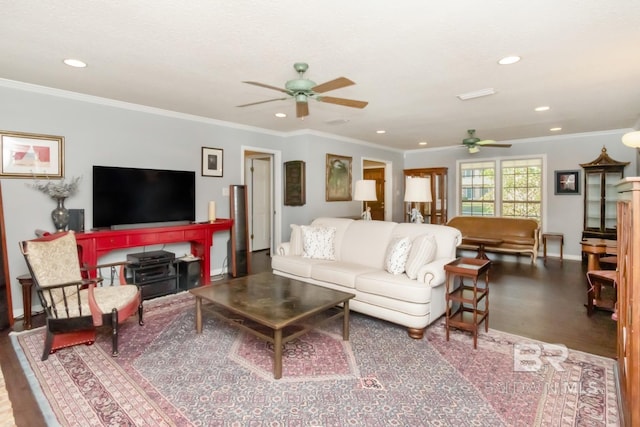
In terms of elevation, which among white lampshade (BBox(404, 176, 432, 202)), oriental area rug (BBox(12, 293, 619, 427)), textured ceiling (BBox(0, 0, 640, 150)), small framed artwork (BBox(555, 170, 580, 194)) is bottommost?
oriental area rug (BBox(12, 293, 619, 427))

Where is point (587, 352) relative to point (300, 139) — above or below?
below

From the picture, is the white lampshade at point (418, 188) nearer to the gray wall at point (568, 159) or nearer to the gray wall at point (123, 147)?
the gray wall at point (123, 147)

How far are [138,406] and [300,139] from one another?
4.69 metres

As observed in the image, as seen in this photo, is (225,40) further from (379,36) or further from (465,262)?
(465,262)

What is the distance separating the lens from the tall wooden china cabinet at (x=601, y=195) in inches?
228

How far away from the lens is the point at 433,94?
379 cm

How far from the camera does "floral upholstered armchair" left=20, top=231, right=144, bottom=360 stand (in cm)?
253

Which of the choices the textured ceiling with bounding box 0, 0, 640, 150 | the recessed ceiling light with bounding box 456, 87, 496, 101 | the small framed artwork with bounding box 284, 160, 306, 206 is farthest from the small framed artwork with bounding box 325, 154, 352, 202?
the recessed ceiling light with bounding box 456, 87, 496, 101

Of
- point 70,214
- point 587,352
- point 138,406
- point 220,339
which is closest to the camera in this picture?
point 138,406

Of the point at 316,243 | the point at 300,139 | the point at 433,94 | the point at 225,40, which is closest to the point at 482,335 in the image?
the point at 316,243

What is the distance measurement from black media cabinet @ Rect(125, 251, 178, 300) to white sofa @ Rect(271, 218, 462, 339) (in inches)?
51.4

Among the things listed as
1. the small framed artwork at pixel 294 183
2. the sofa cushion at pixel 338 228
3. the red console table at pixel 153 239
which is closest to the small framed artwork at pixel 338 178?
the small framed artwork at pixel 294 183

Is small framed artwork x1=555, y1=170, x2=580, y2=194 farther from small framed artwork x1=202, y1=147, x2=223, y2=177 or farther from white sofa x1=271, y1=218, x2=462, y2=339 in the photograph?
small framed artwork x1=202, y1=147, x2=223, y2=177

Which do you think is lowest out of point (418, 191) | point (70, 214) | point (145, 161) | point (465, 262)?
point (465, 262)
